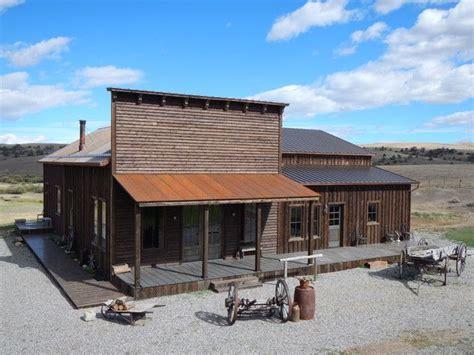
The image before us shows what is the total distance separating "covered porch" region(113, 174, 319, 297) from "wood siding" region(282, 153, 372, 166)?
3605 mm

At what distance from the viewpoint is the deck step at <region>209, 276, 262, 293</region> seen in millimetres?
13168

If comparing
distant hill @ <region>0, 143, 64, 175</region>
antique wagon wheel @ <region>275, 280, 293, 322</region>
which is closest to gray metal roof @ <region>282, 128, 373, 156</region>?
antique wagon wheel @ <region>275, 280, 293, 322</region>

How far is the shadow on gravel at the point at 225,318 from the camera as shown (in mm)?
10859

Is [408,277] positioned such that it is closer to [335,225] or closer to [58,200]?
[335,225]

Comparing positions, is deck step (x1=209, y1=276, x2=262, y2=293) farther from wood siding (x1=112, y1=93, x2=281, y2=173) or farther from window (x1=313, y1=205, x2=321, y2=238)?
window (x1=313, y1=205, x2=321, y2=238)

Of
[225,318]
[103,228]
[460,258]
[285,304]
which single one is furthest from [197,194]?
[460,258]

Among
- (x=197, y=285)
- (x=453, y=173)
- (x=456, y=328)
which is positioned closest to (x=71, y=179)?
(x=197, y=285)

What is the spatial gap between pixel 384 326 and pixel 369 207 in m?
9.57

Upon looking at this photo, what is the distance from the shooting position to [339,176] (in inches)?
770

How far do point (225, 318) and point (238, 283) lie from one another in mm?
2370

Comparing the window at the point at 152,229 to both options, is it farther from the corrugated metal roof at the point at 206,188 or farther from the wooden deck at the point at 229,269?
the corrugated metal roof at the point at 206,188

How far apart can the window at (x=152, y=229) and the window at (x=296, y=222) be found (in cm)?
539

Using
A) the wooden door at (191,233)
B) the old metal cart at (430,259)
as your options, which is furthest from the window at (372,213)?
the wooden door at (191,233)

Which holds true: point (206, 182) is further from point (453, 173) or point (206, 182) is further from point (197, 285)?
point (453, 173)
